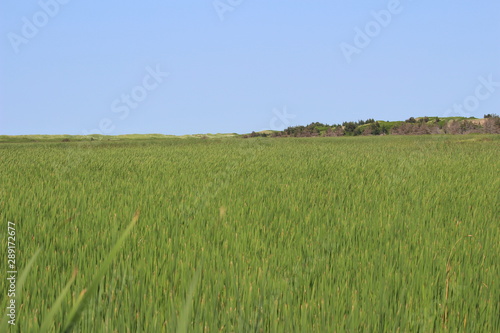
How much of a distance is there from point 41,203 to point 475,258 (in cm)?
473

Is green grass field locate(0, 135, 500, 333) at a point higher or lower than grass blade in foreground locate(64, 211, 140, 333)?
lower

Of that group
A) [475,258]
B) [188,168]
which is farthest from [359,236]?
[188,168]

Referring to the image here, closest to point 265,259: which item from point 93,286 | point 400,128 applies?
point 93,286

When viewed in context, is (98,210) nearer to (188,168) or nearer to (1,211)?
(1,211)

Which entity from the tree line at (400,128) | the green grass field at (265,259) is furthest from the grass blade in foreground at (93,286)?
the tree line at (400,128)

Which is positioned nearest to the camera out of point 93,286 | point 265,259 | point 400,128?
point 93,286

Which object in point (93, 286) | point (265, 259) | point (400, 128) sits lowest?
point (265, 259)

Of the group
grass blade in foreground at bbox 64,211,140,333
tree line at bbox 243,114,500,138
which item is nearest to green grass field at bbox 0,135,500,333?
grass blade in foreground at bbox 64,211,140,333

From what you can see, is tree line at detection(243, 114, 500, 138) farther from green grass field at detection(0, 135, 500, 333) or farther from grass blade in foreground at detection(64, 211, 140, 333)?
grass blade in foreground at detection(64, 211, 140, 333)

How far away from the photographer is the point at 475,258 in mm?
2957

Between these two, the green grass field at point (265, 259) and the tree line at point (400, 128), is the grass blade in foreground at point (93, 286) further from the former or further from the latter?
the tree line at point (400, 128)

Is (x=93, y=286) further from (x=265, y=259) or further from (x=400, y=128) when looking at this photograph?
(x=400, y=128)

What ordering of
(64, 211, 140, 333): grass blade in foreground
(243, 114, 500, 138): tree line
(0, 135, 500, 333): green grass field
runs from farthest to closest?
(243, 114, 500, 138): tree line, (0, 135, 500, 333): green grass field, (64, 211, 140, 333): grass blade in foreground

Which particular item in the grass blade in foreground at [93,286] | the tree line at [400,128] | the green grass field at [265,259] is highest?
the tree line at [400,128]
